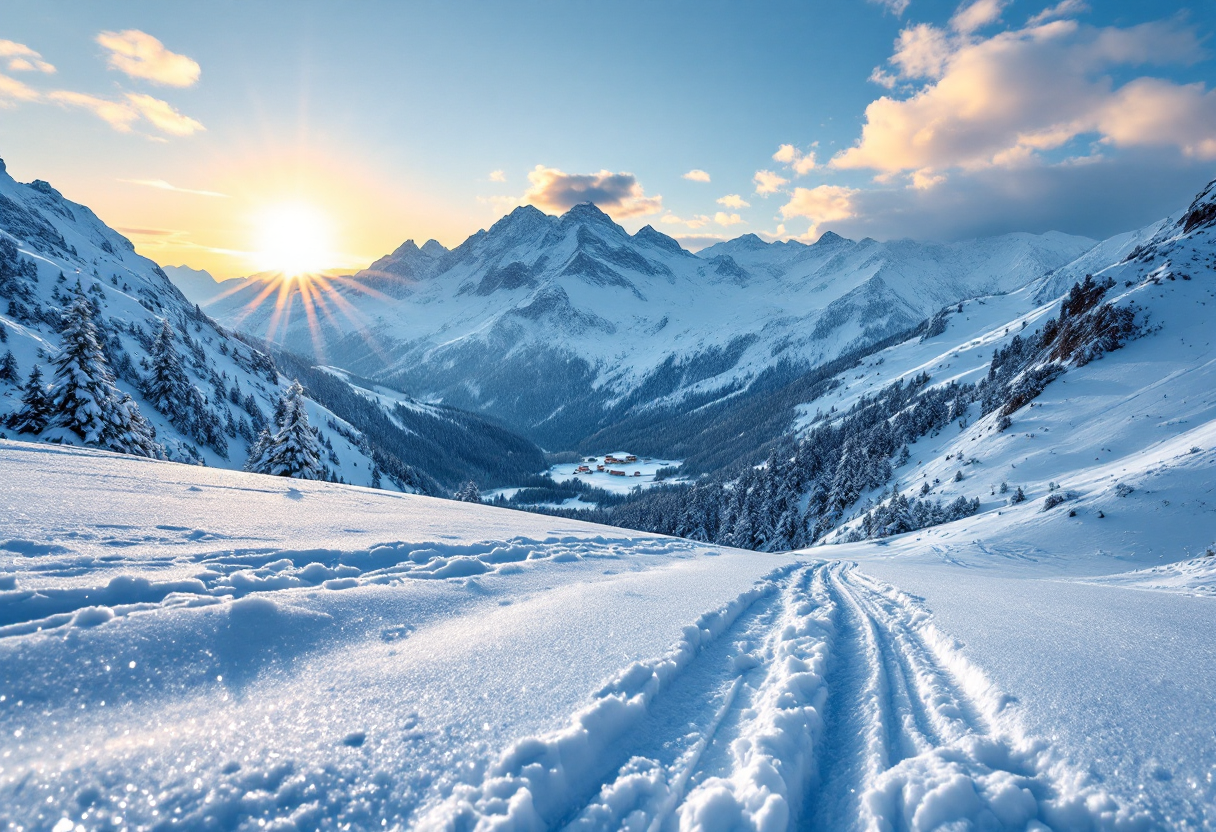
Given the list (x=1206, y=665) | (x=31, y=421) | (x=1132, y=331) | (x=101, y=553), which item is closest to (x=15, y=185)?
(x=31, y=421)

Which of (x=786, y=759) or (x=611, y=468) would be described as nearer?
(x=786, y=759)

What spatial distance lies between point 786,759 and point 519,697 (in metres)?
2.12

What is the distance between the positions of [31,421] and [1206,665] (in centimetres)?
3960

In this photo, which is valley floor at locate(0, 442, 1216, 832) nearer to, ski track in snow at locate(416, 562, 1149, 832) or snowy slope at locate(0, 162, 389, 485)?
ski track in snow at locate(416, 562, 1149, 832)

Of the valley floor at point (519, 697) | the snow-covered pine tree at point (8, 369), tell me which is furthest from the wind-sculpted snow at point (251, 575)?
the snow-covered pine tree at point (8, 369)

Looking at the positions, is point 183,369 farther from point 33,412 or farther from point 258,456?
point 258,456

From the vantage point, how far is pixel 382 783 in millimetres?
2842

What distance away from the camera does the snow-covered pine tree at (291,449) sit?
2730 cm

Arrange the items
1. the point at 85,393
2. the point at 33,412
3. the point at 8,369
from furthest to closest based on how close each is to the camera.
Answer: the point at 8,369, the point at 85,393, the point at 33,412

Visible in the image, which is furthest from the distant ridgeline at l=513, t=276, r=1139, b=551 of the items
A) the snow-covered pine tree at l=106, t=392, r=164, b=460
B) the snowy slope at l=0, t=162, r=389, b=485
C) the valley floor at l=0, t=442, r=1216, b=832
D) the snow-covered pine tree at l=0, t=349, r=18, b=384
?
the snow-covered pine tree at l=0, t=349, r=18, b=384

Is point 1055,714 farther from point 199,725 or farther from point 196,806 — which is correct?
point 199,725

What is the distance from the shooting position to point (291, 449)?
2759 cm

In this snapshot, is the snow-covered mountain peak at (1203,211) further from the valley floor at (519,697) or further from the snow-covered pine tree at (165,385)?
the snow-covered pine tree at (165,385)

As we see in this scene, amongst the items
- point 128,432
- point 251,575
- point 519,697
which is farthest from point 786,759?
point 128,432
